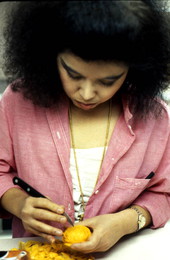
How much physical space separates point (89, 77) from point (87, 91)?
4cm

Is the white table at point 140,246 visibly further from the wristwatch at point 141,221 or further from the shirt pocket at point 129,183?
the shirt pocket at point 129,183

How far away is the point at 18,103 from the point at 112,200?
441 mm

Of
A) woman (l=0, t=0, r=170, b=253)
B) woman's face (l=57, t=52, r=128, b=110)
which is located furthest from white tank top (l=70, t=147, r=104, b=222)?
woman's face (l=57, t=52, r=128, b=110)

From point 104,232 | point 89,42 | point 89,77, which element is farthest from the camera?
point 104,232

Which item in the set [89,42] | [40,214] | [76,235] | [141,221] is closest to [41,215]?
[40,214]

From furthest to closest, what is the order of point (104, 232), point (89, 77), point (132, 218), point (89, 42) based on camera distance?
1. point (132, 218)
2. point (104, 232)
3. point (89, 77)
4. point (89, 42)

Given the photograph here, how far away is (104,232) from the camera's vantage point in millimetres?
1101

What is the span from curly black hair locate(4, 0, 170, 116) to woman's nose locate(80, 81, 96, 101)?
87 millimetres

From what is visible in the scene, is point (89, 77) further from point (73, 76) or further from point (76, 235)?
point (76, 235)

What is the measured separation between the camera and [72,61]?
3.17 feet

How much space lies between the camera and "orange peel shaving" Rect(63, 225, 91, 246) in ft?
3.40

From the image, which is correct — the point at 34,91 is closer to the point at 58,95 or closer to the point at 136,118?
the point at 58,95

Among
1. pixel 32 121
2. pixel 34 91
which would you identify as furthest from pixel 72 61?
pixel 32 121

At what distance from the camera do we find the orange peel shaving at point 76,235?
3.40 feet
